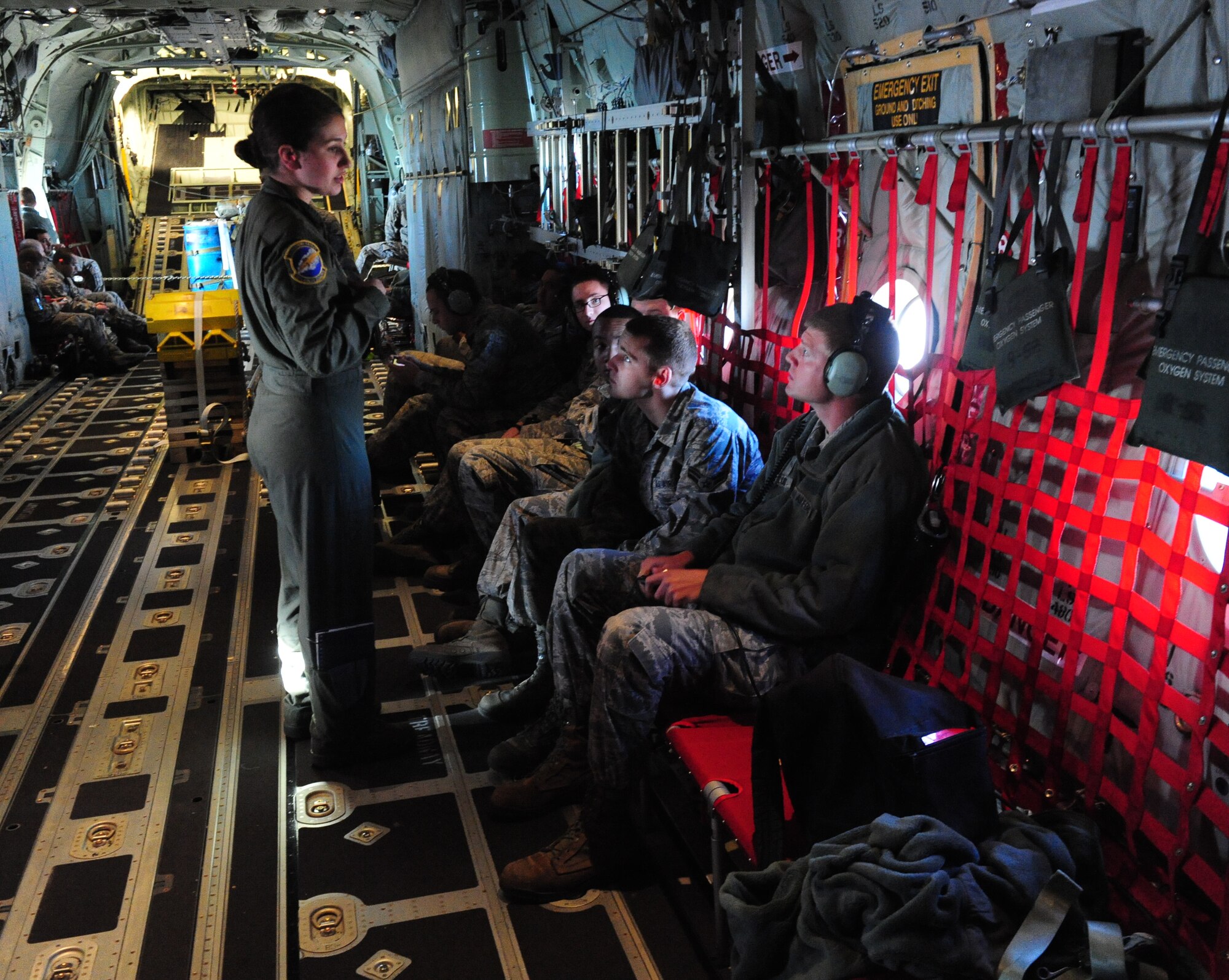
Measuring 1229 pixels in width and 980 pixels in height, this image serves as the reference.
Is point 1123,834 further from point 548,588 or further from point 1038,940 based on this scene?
point 548,588

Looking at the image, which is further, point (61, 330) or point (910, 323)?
point (61, 330)

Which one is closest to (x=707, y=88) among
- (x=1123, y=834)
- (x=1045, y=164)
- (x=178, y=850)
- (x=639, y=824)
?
(x=1045, y=164)

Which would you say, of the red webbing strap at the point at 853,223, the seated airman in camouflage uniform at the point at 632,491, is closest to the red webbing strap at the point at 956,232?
the red webbing strap at the point at 853,223

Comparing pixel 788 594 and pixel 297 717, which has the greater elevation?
pixel 788 594

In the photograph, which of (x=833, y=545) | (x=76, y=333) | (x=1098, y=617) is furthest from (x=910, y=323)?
(x=76, y=333)

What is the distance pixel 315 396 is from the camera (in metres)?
2.81

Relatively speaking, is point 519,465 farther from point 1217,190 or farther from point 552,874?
point 1217,190

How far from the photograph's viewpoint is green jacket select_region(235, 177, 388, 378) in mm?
2691

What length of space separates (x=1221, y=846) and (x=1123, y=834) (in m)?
0.18

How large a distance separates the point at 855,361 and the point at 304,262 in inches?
57.6

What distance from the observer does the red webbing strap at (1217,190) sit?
5.42ft

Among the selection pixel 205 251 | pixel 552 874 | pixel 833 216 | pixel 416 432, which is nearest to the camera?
pixel 552 874

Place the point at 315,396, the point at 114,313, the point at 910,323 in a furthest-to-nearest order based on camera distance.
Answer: the point at 114,313, the point at 910,323, the point at 315,396

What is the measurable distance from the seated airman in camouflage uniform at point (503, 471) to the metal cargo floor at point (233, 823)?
0.64 ft
